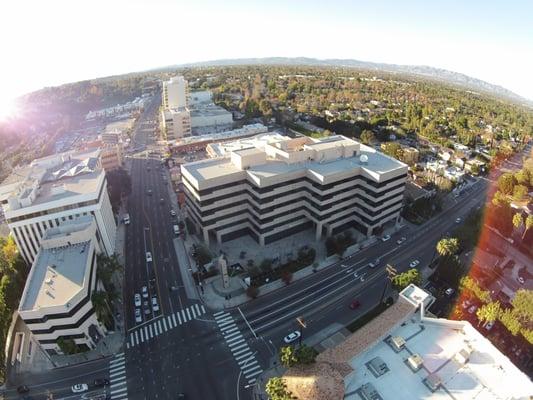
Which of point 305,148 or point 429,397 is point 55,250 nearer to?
point 305,148

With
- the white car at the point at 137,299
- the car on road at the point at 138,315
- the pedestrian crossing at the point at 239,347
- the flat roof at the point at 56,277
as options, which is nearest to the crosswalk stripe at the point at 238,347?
the pedestrian crossing at the point at 239,347

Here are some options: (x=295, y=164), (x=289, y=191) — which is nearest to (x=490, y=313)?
(x=289, y=191)

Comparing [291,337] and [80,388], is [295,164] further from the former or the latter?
[80,388]

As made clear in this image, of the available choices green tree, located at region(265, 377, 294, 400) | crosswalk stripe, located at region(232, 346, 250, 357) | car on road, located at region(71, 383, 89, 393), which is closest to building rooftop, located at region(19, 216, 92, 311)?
car on road, located at region(71, 383, 89, 393)

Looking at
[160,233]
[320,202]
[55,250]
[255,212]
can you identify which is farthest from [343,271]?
[55,250]

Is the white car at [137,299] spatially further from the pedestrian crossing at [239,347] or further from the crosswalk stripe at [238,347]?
the crosswalk stripe at [238,347]

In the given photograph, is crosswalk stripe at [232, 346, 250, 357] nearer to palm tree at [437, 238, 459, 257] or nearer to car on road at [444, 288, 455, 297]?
car on road at [444, 288, 455, 297]

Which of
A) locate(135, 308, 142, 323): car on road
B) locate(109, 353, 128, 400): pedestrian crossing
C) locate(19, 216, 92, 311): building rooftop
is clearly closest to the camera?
locate(109, 353, 128, 400): pedestrian crossing
